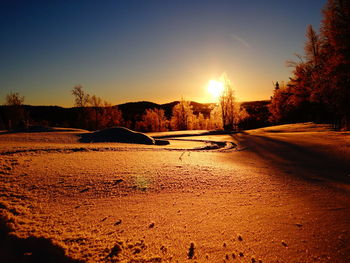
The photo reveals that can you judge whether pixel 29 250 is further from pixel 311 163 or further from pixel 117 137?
pixel 117 137

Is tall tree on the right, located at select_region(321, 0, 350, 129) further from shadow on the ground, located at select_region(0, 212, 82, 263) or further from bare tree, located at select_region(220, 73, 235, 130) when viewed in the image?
shadow on the ground, located at select_region(0, 212, 82, 263)

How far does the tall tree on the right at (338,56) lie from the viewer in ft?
37.1

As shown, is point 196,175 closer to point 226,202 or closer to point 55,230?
point 226,202

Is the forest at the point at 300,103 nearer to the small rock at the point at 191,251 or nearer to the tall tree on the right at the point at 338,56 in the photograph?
the tall tree on the right at the point at 338,56

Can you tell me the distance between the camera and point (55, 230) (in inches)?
83.4

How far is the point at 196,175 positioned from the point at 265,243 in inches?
91.7

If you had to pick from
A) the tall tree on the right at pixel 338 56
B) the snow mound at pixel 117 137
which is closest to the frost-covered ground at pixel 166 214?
the snow mound at pixel 117 137

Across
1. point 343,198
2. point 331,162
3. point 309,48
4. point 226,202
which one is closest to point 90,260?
point 226,202

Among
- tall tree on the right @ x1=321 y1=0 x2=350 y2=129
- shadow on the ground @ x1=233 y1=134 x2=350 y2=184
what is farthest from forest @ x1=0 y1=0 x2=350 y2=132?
shadow on the ground @ x1=233 y1=134 x2=350 y2=184

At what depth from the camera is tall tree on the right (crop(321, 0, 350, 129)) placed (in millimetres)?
11305

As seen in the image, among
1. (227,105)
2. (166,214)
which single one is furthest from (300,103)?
(166,214)

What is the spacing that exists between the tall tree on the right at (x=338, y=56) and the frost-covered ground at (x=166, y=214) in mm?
10249

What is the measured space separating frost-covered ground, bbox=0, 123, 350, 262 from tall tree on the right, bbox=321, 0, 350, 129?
1025 cm

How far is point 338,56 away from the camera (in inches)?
448
